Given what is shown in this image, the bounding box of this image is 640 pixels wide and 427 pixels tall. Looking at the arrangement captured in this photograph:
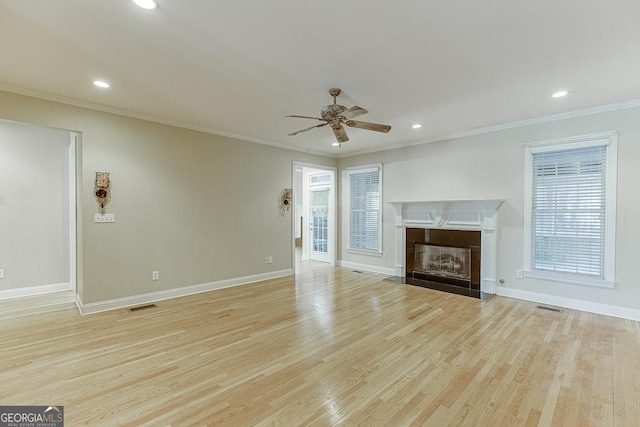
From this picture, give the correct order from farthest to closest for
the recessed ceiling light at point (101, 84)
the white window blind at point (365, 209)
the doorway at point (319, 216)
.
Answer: the doorway at point (319, 216) < the white window blind at point (365, 209) < the recessed ceiling light at point (101, 84)

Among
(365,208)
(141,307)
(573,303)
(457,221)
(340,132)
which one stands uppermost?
(340,132)

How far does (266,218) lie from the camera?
5.70m

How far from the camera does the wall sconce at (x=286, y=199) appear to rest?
19.5 feet

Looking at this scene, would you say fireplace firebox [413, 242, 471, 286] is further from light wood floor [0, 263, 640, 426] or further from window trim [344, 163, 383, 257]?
light wood floor [0, 263, 640, 426]

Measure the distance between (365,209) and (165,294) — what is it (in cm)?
432

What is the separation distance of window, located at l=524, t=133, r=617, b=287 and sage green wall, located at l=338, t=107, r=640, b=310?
0.09 m

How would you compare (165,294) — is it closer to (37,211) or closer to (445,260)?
(37,211)

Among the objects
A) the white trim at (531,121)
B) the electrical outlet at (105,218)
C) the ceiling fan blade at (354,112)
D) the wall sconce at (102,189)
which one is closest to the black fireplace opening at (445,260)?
the white trim at (531,121)

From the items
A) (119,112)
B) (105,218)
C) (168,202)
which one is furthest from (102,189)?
(119,112)

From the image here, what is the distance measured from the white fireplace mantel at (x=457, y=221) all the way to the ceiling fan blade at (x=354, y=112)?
2783 mm

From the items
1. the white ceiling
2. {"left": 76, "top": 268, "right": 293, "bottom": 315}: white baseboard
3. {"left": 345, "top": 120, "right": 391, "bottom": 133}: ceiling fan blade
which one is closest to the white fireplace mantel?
the white ceiling

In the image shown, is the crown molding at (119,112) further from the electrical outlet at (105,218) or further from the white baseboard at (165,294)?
the white baseboard at (165,294)

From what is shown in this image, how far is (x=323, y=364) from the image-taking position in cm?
254

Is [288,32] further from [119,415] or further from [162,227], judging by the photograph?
[162,227]
